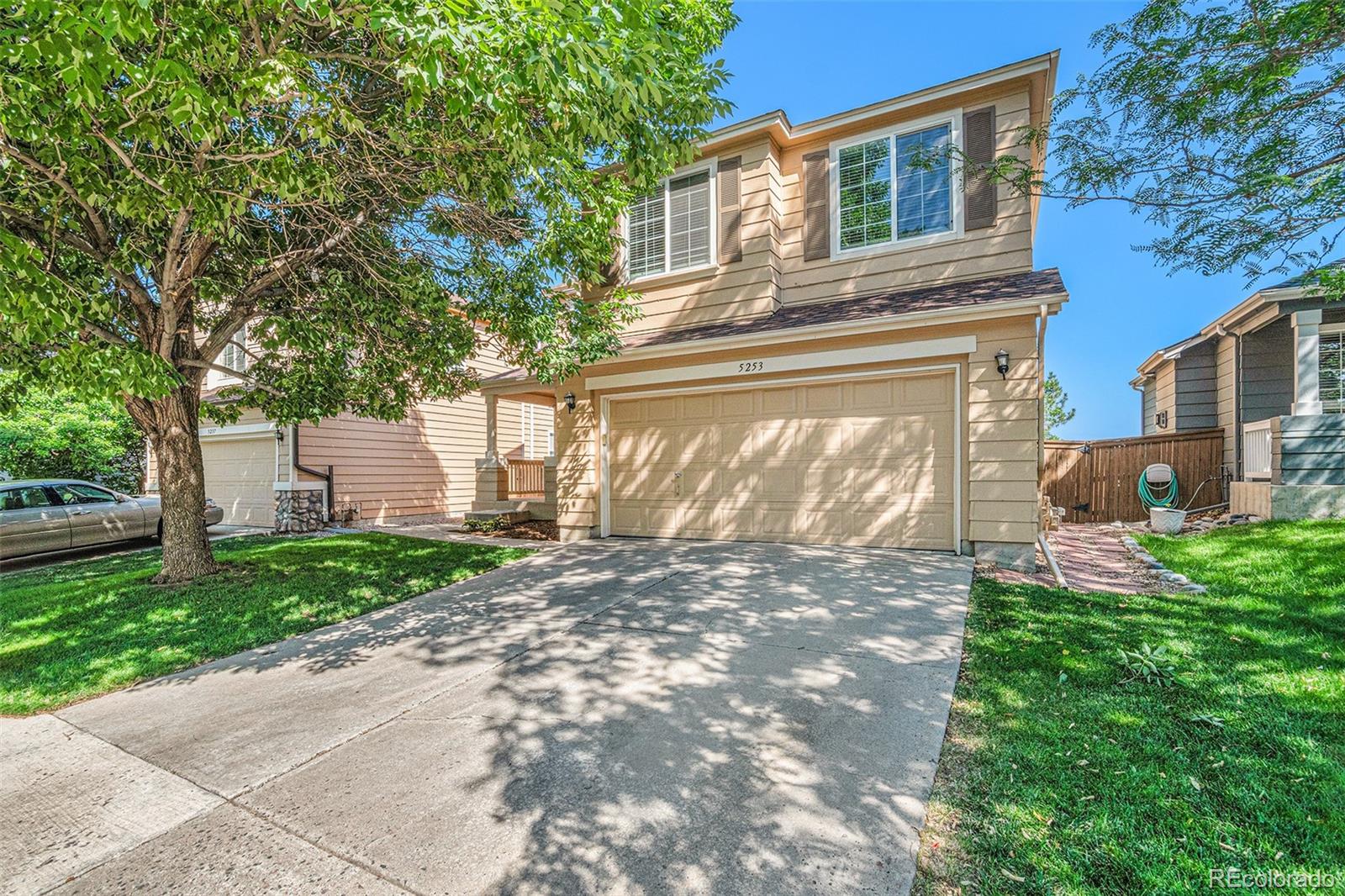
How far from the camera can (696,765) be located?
2820mm

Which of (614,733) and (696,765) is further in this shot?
(614,733)

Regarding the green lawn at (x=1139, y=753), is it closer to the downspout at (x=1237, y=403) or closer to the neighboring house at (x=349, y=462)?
the downspout at (x=1237, y=403)

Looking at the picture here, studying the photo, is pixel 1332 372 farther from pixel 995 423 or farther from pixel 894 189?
pixel 894 189

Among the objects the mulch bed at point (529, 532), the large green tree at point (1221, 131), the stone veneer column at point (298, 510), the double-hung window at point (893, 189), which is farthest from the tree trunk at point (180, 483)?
the large green tree at point (1221, 131)

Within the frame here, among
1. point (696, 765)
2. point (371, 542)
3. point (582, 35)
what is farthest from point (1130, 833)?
point (371, 542)

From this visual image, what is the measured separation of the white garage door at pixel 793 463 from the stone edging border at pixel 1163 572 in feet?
6.82

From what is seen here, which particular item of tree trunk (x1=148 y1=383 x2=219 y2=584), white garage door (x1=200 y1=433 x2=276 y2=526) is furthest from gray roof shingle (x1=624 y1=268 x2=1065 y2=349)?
white garage door (x1=200 y1=433 x2=276 y2=526)

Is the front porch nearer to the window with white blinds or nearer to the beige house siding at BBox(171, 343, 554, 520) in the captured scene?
the beige house siding at BBox(171, 343, 554, 520)

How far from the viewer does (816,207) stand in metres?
8.72

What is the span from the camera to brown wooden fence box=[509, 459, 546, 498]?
13125mm

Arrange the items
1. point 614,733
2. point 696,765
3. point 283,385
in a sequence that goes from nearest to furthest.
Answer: point 696,765
point 614,733
point 283,385

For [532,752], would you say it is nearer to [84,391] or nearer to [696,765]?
[696,765]

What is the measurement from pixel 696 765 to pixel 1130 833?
5.68ft

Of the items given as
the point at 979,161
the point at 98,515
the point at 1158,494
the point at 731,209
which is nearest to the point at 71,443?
the point at 98,515
